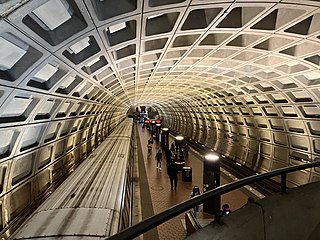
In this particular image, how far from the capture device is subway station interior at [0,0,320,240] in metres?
4.24

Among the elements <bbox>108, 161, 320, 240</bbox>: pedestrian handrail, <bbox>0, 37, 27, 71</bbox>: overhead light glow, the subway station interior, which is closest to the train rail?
the subway station interior

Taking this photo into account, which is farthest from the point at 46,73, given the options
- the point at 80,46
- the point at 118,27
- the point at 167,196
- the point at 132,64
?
the point at 167,196

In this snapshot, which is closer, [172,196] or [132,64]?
[132,64]

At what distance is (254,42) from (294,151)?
28.6ft

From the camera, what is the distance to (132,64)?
345 inches

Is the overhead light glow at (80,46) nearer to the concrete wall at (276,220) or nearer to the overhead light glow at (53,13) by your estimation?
the overhead light glow at (53,13)

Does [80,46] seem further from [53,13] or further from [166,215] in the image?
[166,215]

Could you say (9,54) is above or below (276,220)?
above

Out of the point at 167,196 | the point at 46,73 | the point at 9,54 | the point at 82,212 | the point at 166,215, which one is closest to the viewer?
the point at 166,215

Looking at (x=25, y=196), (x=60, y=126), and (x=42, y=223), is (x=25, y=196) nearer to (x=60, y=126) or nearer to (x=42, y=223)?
(x=60, y=126)

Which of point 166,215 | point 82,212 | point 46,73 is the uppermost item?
point 46,73

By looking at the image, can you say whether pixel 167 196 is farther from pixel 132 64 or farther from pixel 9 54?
pixel 9 54

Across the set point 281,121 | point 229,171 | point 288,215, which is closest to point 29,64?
point 288,215

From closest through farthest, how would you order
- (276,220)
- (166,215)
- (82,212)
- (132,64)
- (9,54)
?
(166,215)
(276,220)
(9,54)
(82,212)
(132,64)
